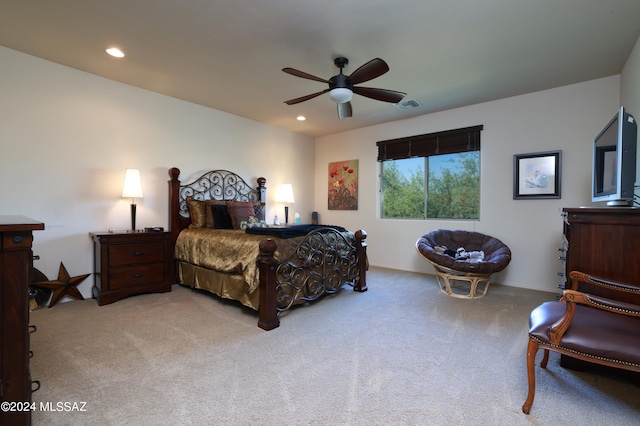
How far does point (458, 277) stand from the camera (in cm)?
353

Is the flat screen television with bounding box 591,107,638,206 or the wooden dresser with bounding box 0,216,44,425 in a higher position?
the flat screen television with bounding box 591,107,638,206

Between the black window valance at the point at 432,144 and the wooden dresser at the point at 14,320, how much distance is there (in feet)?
15.5

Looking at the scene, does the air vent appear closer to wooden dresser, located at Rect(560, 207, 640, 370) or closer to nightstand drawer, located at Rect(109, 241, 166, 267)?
wooden dresser, located at Rect(560, 207, 640, 370)

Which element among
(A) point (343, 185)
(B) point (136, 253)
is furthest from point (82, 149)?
(A) point (343, 185)

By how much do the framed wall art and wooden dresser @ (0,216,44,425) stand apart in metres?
4.84

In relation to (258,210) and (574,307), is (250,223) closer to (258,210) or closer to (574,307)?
(258,210)

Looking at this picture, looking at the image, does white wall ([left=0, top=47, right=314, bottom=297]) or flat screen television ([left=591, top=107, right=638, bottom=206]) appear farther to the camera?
white wall ([left=0, top=47, right=314, bottom=297])

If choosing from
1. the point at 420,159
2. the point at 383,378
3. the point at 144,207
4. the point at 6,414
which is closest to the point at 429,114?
the point at 420,159

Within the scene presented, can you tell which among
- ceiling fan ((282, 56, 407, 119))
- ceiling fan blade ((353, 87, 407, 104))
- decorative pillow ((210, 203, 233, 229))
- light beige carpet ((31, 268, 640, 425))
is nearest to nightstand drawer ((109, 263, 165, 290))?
light beige carpet ((31, 268, 640, 425))

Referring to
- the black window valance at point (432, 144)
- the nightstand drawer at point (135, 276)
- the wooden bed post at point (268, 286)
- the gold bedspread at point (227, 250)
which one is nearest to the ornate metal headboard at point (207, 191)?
the gold bedspread at point (227, 250)

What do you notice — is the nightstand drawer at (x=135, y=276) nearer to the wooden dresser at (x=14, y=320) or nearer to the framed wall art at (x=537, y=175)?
the wooden dresser at (x=14, y=320)

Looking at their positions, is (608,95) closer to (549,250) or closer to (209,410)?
(549,250)

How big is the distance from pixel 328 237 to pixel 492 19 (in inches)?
98.7

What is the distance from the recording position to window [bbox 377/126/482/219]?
448 centimetres
